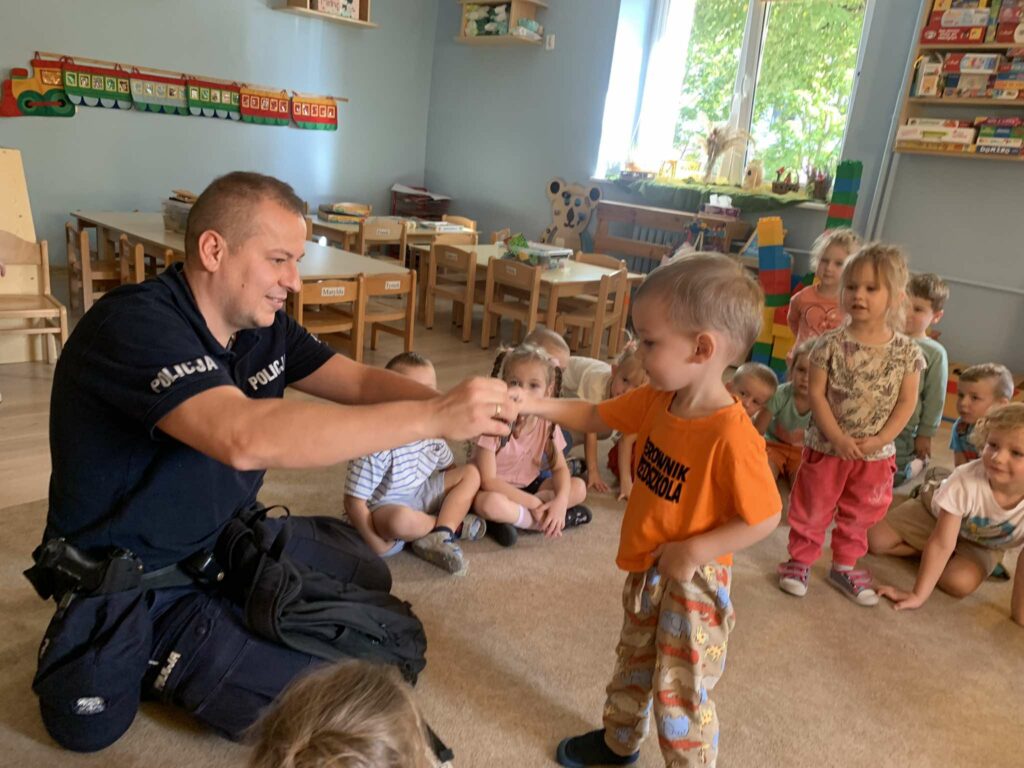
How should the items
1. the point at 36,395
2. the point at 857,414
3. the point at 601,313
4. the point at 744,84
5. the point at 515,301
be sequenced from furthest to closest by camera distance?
the point at 744,84, the point at 515,301, the point at 601,313, the point at 36,395, the point at 857,414

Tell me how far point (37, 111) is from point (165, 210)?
1.83 meters

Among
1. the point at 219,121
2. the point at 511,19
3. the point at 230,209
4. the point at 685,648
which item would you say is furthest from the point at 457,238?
the point at 685,648

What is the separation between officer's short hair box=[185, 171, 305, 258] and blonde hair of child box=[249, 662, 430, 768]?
3.11 feet

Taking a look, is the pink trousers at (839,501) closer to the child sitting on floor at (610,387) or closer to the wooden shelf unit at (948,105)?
the child sitting on floor at (610,387)

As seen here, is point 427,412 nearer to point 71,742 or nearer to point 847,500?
point 71,742

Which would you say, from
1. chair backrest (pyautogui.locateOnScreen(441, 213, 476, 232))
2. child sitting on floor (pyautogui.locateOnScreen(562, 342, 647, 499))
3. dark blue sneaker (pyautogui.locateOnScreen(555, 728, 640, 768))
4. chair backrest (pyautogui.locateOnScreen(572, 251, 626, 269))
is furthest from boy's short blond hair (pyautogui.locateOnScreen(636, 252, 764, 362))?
chair backrest (pyautogui.locateOnScreen(441, 213, 476, 232))

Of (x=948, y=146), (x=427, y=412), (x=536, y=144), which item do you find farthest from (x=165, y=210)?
(x=948, y=146)

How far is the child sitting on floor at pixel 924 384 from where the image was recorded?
10.3ft

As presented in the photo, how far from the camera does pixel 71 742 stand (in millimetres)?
1552

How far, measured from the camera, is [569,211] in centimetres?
650

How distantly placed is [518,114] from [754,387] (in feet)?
15.0

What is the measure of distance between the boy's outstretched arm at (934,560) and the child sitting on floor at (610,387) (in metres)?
1.01

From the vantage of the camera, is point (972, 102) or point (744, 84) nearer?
point (972, 102)

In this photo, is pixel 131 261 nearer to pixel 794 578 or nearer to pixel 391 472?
pixel 391 472
